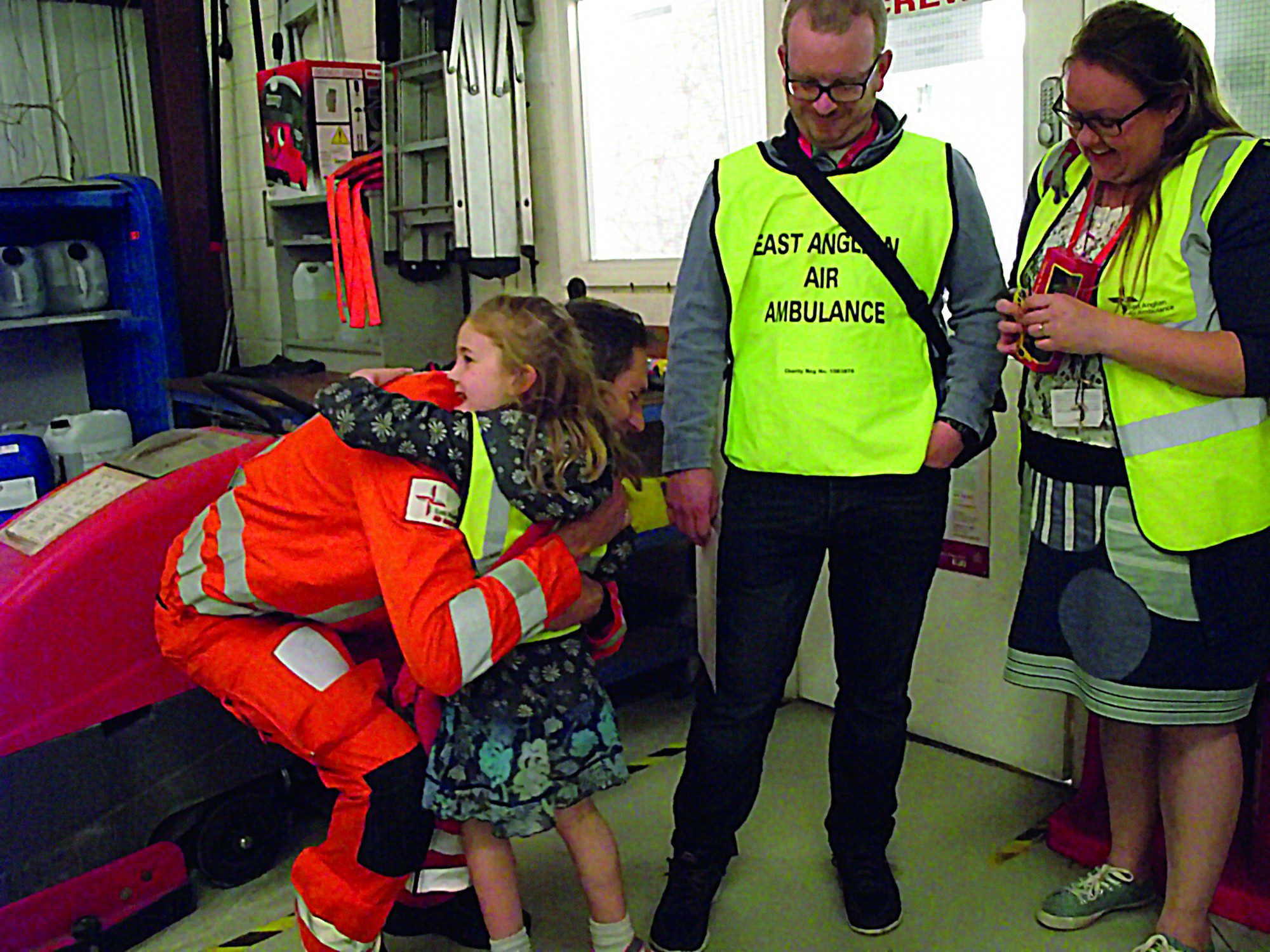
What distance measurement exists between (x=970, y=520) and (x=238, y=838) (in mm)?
1637

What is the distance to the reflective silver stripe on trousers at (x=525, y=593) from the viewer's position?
5.28ft

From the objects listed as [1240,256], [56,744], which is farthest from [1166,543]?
[56,744]

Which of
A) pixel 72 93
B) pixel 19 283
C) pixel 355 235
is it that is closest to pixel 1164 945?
pixel 355 235

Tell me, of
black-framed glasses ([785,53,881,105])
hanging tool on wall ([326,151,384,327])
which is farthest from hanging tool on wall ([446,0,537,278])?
black-framed glasses ([785,53,881,105])

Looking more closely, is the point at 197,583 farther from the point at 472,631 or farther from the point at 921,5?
the point at 921,5

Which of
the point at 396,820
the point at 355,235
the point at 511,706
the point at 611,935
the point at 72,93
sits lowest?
the point at 611,935

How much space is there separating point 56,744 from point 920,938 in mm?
1461

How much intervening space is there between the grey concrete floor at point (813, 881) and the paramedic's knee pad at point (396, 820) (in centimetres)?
39

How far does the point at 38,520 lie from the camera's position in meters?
2.06

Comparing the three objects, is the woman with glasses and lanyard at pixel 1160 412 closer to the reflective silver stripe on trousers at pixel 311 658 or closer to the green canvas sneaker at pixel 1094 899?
the green canvas sneaker at pixel 1094 899

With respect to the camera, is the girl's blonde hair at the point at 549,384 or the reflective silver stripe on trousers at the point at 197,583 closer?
the girl's blonde hair at the point at 549,384

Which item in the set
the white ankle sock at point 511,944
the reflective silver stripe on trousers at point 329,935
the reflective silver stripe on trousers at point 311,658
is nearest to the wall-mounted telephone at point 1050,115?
the reflective silver stripe on trousers at point 311,658

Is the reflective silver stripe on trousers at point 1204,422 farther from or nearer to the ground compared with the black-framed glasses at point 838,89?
nearer to the ground

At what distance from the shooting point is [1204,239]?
164 cm
